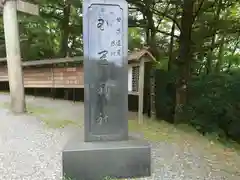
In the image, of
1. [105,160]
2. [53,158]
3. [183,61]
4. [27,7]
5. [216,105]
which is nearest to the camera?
[105,160]

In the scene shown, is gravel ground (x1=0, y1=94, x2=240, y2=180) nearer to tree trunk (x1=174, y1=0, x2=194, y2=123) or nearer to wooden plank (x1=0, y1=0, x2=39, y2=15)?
tree trunk (x1=174, y1=0, x2=194, y2=123)

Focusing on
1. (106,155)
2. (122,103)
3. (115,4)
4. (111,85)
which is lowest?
(106,155)

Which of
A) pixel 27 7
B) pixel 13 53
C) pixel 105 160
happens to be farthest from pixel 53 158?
pixel 27 7

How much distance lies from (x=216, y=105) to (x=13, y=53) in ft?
16.6

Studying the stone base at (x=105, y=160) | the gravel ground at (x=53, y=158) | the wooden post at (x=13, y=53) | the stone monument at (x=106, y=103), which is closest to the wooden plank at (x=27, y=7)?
the wooden post at (x=13, y=53)

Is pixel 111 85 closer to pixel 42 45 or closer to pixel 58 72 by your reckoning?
pixel 58 72

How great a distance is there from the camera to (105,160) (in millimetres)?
3082

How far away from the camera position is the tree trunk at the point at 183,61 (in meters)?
6.35

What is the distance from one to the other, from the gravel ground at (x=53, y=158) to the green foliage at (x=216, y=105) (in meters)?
1.91

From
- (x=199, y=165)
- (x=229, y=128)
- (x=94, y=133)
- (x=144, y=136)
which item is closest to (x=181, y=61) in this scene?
(x=229, y=128)

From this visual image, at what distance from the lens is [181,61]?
6.55 metres

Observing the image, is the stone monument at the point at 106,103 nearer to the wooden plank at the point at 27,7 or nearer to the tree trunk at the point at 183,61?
the tree trunk at the point at 183,61

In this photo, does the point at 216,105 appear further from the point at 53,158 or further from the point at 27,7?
the point at 27,7

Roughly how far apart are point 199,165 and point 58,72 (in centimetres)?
597
